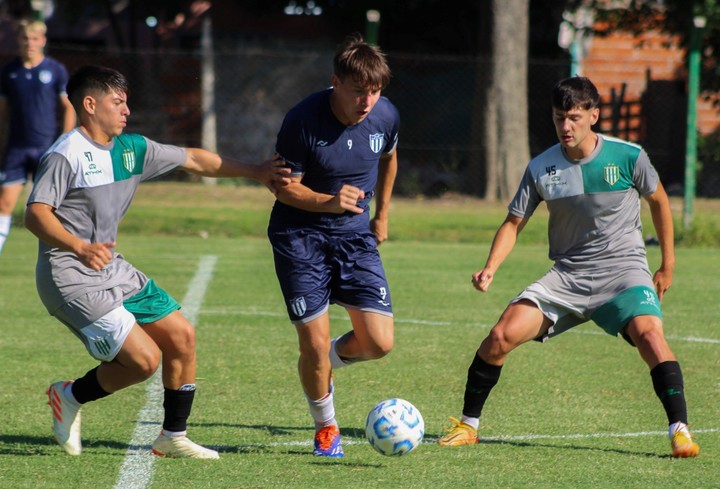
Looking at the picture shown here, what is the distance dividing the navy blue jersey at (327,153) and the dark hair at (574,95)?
34.6 inches

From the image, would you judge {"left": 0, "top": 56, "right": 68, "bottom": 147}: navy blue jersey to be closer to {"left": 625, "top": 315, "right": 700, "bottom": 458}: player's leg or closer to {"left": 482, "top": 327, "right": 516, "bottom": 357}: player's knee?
{"left": 482, "top": 327, "right": 516, "bottom": 357}: player's knee

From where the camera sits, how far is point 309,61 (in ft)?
76.7

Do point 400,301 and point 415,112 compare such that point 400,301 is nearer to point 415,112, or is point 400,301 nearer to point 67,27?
point 415,112

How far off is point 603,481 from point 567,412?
1382 mm

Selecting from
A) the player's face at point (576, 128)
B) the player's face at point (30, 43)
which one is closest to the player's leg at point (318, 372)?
the player's face at point (576, 128)

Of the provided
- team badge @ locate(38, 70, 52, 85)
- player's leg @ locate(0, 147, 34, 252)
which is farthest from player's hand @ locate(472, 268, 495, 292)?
team badge @ locate(38, 70, 52, 85)

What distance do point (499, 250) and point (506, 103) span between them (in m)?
12.9

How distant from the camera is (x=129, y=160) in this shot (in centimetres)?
540

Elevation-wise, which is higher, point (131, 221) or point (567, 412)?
point (567, 412)

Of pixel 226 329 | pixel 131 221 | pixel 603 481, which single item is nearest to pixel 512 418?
pixel 603 481

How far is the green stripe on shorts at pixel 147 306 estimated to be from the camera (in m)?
5.40

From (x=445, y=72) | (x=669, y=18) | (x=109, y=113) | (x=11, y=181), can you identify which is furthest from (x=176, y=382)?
(x=669, y=18)

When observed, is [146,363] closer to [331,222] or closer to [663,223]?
[331,222]

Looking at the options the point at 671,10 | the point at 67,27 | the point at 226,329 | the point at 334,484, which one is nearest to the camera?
the point at 334,484
